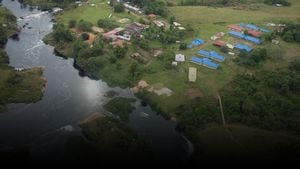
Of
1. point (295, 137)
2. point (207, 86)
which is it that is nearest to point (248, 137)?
point (295, 137)

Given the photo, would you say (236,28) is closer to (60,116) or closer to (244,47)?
(244,47)

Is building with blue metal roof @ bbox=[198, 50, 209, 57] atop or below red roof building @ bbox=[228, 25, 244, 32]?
below

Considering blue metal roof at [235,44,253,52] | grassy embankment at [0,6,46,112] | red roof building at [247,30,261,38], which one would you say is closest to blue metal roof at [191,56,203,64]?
blue metal roof at [235,44,253,52]

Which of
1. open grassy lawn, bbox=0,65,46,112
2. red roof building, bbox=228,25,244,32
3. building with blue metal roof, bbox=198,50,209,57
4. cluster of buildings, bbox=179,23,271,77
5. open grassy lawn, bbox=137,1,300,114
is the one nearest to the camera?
open grassy lawn, bbox=0,65,46,112

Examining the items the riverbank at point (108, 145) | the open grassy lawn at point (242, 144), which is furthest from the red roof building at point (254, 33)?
the riverbank at point (108, 145)

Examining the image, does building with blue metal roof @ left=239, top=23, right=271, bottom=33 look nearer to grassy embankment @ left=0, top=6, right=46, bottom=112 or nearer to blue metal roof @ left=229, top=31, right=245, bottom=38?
blue metal roof @ left=229, top=31, right=245, bottom=38

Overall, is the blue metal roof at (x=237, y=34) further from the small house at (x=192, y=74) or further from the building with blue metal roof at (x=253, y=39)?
the small house at (x=192, y=74)
